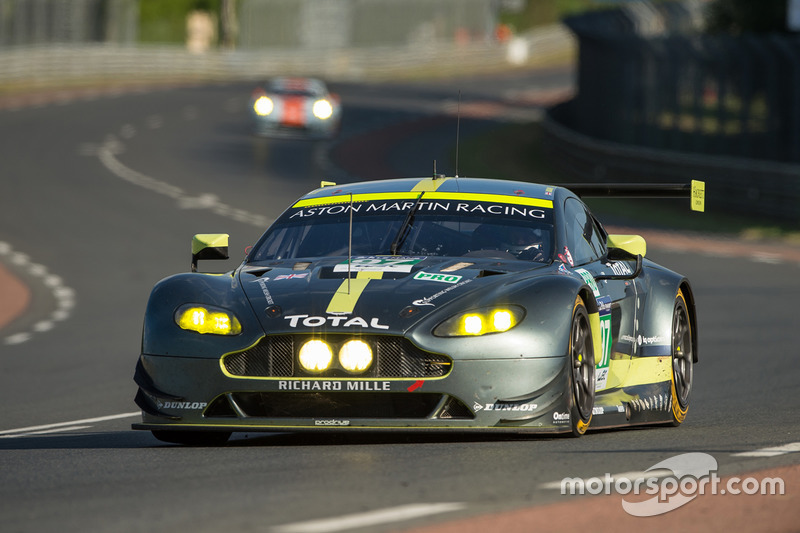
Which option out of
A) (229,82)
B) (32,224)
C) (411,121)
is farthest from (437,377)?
(229,82)

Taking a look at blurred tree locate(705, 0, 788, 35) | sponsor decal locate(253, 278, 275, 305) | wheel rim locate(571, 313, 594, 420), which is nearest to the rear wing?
wheel rim locate(571, 313, 594, 420)

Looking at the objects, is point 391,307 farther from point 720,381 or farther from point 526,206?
point 720,381

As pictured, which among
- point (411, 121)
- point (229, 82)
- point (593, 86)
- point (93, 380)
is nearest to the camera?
point (93, 380)

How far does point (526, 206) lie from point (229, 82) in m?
58.4

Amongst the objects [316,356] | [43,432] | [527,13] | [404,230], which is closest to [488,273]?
[404,230]

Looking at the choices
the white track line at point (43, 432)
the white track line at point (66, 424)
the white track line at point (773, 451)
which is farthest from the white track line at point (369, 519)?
the white track line at point (66, 424)

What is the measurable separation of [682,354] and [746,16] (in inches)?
1326

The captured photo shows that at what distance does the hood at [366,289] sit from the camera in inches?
288

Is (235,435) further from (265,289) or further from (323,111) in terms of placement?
(323,111)

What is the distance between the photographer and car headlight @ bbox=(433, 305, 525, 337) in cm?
730

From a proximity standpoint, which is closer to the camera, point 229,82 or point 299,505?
point 299,505

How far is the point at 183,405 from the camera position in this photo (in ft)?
24.7

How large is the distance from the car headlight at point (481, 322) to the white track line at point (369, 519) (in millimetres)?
1933

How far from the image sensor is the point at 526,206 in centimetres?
888
